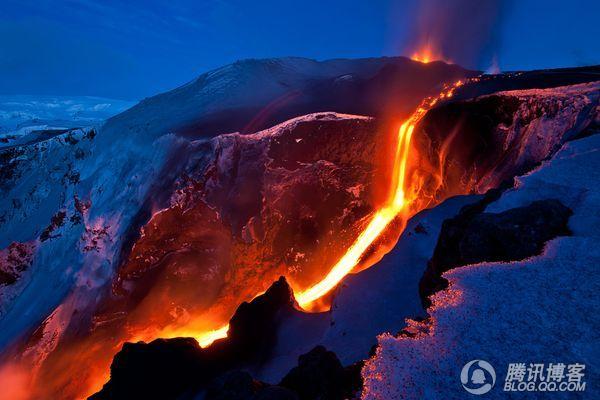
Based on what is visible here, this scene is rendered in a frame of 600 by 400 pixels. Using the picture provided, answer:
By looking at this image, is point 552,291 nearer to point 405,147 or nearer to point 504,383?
point 504,383

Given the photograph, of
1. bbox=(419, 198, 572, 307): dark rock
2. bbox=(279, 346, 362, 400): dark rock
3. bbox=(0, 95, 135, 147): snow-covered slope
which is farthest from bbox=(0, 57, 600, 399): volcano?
bbox=(0, 95, 135, 147): snow-covered slope

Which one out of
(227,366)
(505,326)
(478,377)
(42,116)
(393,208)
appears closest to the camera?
(478,377)

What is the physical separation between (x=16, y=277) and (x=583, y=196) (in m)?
14.2

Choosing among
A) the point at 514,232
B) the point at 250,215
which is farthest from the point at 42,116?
the point at 514,232

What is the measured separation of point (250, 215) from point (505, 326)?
25.9ft

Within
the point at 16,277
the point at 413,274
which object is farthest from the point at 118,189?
the point at 413,274

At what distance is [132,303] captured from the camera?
9172mm

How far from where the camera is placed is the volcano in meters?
7.50

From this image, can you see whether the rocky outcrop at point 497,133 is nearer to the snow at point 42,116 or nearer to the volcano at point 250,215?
the volcano at point 250,215

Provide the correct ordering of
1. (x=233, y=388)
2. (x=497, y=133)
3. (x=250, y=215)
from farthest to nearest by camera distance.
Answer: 1. (x=250, y=215)
2. (x=497, y=133)
3. (x=233, y=388)

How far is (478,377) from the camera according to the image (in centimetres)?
251

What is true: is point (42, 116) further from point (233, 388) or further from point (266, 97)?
point (233, 388)
